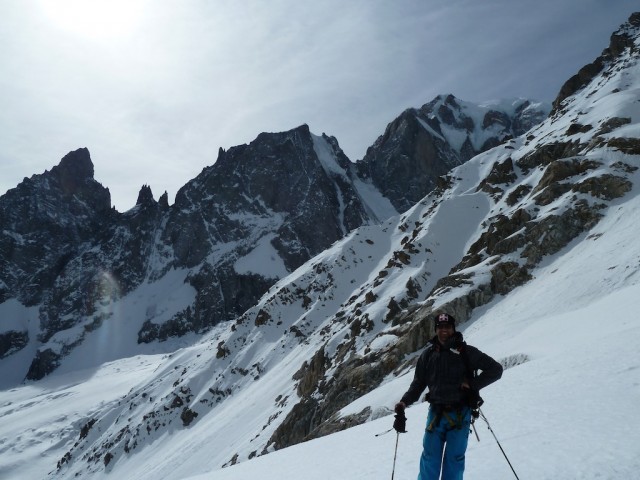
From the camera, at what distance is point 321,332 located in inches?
2800

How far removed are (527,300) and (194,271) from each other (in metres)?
149

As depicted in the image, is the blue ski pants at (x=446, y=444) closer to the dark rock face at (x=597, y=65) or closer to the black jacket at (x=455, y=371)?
the black jacket at (x=455, y=371)

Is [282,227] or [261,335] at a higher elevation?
[282,227]

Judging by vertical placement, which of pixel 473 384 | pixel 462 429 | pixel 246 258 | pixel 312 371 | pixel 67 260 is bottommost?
pixel 312 371

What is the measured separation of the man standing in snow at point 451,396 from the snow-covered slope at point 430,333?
1.14 metres

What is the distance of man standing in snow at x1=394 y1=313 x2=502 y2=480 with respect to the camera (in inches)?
240

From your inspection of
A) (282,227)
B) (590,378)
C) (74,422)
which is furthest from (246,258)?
(590,378)

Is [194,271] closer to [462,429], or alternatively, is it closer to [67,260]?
[67,260]

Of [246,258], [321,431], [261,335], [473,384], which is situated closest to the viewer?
[473,384]

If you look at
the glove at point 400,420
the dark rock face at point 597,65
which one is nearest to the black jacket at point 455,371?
the glove at point 400,420

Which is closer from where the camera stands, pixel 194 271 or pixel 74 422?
pixel 74 422

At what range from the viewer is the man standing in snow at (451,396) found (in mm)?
6105

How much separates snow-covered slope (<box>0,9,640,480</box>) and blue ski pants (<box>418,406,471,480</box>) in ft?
3.46

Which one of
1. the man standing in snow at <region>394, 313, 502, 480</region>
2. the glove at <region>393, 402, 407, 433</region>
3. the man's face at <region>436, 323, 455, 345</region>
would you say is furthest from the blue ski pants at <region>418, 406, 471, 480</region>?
the man's face at <region>436, 323, 455, 345</region>
